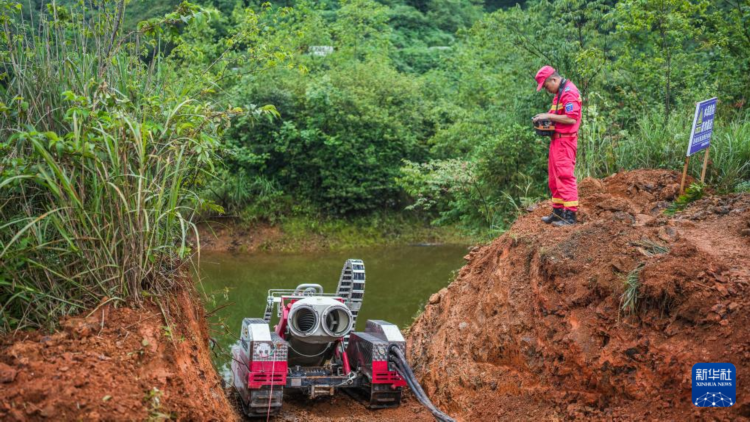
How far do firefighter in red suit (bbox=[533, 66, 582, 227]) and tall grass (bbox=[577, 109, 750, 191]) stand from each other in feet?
5.43

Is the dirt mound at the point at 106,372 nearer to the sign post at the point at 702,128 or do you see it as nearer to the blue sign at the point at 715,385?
the blue sign at the point at 715,385

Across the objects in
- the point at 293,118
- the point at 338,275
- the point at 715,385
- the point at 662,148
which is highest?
the point at 662,148

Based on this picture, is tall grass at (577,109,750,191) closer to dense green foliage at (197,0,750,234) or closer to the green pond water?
dense green foliage at (197,0,750,234)

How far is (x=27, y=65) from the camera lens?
4867 millimetres

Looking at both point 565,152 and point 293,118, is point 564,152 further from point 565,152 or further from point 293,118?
point 293,118

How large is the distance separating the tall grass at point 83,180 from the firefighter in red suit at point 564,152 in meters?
3.75

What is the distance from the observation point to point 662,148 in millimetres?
8594

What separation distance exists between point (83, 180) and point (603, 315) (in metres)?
3.85

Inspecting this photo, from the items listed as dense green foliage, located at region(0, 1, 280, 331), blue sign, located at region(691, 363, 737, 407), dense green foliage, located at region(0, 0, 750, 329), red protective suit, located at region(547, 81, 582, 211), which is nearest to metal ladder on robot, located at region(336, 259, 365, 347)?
dense green foliage, located at region(0, 0, 750, 329)

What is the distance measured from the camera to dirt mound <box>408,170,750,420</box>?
15.6ft

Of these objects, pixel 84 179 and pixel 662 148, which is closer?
pixel 84 179

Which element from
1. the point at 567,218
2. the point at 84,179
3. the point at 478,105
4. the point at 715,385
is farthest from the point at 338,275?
the point at 715,385

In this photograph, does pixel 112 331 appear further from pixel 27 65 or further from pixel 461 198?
pixel 461 198

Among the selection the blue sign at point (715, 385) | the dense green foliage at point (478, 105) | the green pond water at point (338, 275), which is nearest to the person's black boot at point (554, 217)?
the dense green foliage at point (478, 105)
